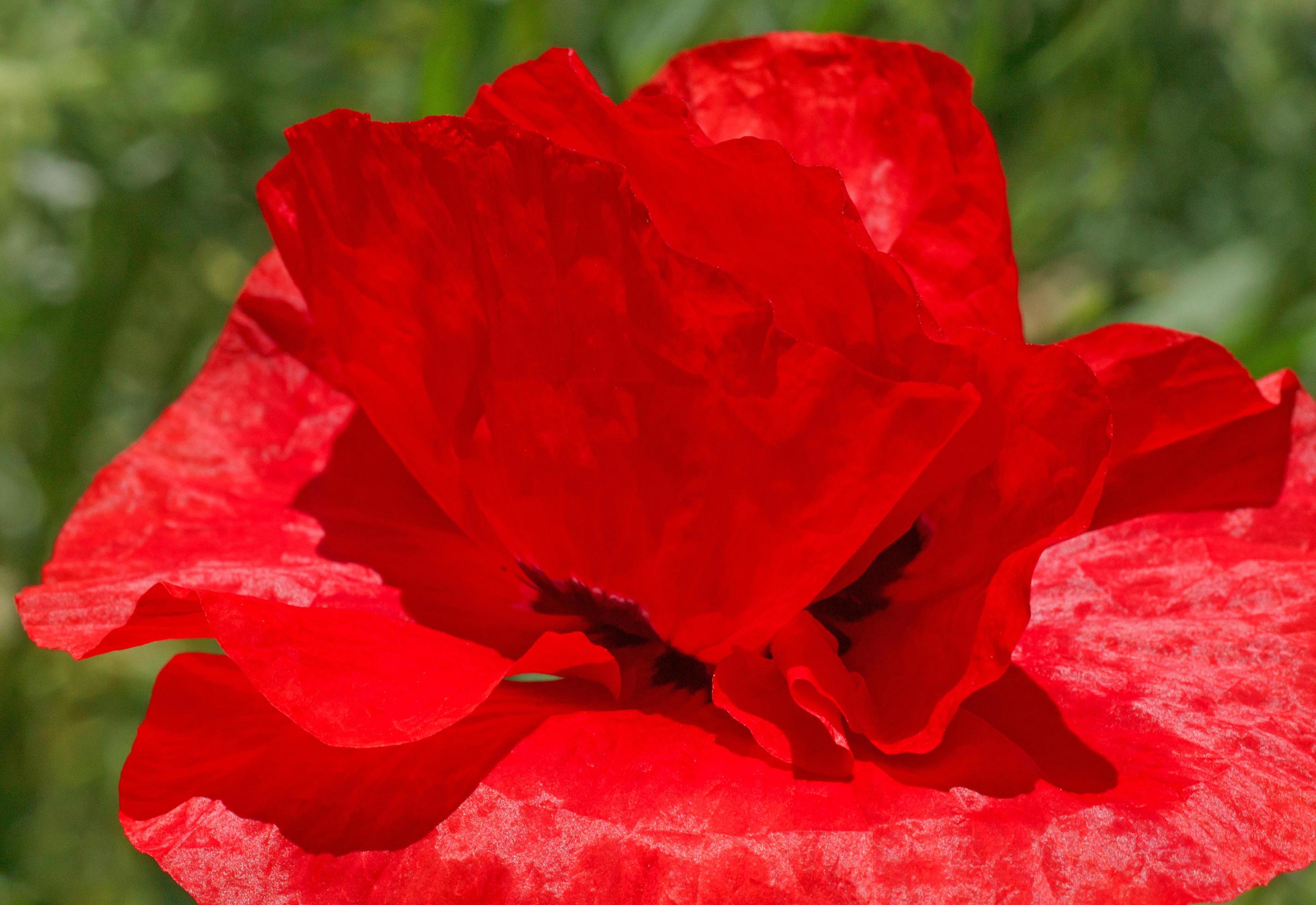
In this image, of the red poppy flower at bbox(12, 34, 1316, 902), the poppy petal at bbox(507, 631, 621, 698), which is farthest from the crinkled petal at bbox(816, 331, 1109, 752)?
the poppy petal at bbox(507, 631, 621, 698)

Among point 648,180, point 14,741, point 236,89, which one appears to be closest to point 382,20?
point 236,89

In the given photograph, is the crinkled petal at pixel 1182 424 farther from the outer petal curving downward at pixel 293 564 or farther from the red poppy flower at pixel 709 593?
the outer petal curving downward at pixel 293 564

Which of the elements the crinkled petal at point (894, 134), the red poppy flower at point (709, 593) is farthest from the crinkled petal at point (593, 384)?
the crinkled petal at point (894, 134)

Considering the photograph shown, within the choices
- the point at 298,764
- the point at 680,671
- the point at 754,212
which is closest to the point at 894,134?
the point at 754,212

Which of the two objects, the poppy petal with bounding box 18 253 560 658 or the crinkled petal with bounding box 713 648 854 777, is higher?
the crinkled petal with bounding box 713 648 854 777

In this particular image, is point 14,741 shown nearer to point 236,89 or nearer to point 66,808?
point 66,808

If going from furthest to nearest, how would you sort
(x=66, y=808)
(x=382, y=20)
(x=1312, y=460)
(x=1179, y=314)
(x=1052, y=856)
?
1. (x=66, y=808)
2. (x=382, y=20)
3. (x=1179, y=314)
4. (x=1312, y=460)
5. (x=1052, y=856)

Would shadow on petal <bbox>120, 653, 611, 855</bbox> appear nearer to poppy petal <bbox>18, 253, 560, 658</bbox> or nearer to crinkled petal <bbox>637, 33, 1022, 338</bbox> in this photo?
poppy petal <bbox>18, 253, 560, 658</bbox>
